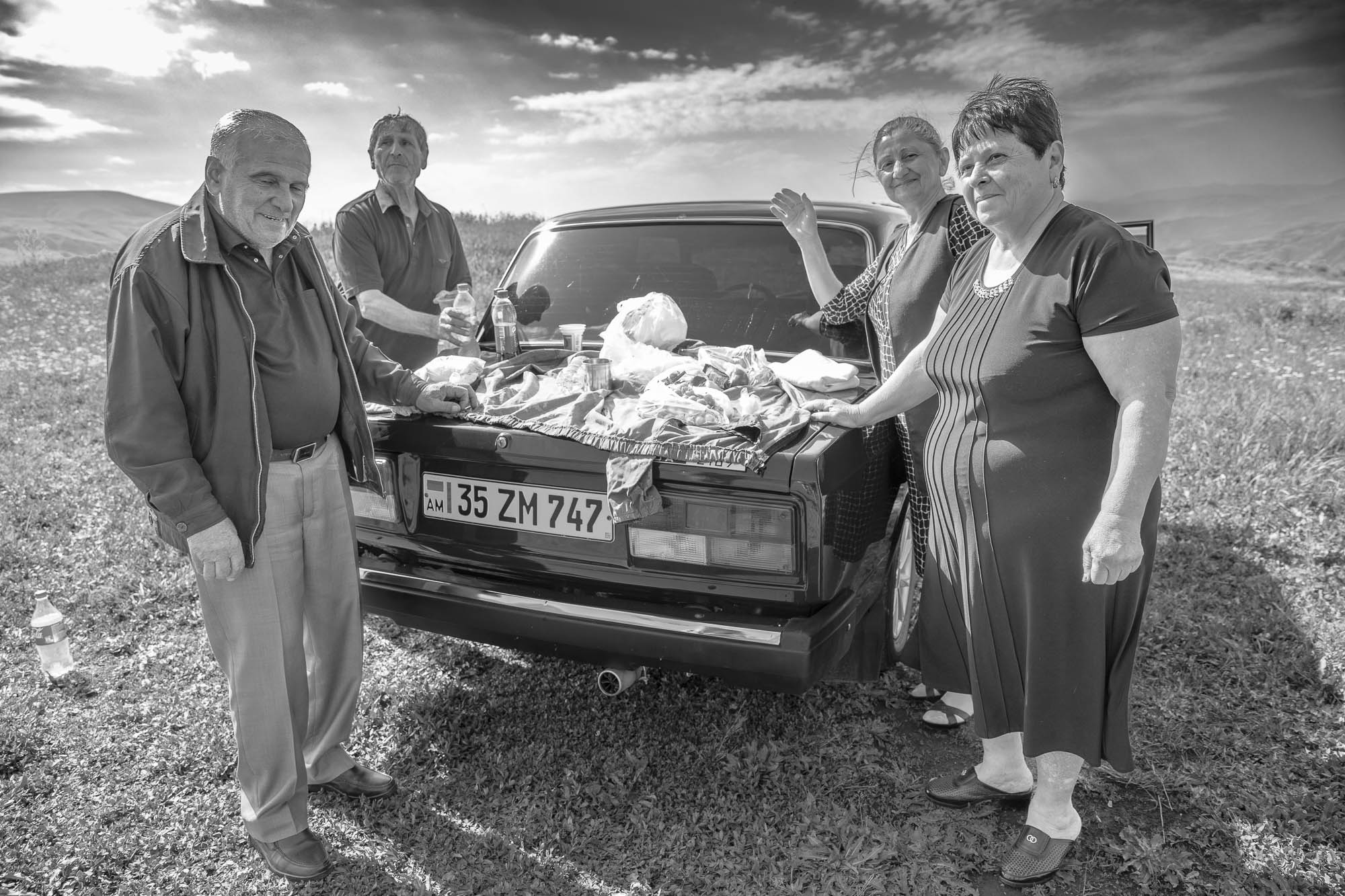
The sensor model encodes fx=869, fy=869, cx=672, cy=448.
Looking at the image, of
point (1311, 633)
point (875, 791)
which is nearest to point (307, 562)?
point (875, 791)

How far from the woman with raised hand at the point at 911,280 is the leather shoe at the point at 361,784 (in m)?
1.68

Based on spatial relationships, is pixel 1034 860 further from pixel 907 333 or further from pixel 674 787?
pixel 907 333

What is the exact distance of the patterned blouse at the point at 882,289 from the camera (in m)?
2.75

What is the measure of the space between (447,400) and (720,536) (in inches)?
40.6

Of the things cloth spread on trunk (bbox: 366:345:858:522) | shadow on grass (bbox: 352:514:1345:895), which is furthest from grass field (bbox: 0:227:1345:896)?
cloth spread on trunk (bbox: 366:345:858:522)

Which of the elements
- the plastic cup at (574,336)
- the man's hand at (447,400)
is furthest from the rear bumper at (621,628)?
the plastic cup at (574,336)

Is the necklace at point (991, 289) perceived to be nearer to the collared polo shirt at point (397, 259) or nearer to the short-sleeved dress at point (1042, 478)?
the short-sleeved dress at point (1042, 478)

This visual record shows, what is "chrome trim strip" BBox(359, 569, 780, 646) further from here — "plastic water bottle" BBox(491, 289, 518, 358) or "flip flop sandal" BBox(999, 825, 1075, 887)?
"plastic water bottle" BBox(491, 289, 518, 358)

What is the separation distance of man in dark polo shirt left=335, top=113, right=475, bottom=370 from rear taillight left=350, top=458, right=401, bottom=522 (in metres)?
1.14

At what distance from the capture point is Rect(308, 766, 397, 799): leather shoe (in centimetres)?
273

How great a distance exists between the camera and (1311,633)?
3686mm

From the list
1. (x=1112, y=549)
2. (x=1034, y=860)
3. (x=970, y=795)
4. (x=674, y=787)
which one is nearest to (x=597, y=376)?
(x=674, y=787)

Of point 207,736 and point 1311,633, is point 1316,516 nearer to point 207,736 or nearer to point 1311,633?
point 1311,633

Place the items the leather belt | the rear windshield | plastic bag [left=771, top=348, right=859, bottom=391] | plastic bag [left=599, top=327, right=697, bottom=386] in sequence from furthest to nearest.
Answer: the rear windshield, plastic bag [left=599, top=327, right=697, bottom=386], plastic bag [left=771, top=348, right=859, bottom=391], the leather belt
